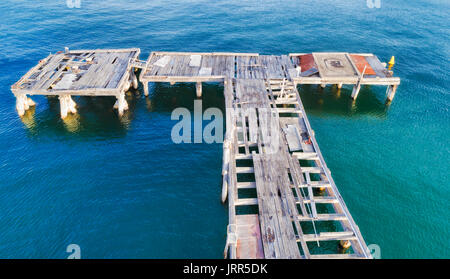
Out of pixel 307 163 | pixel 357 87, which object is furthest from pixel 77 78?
pixel 357 87

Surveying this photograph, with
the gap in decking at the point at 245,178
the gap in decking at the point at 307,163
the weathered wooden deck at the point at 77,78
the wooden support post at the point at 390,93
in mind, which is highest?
the weathered wooden deck at the point at 77,78

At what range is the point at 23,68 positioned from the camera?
49.8 meters

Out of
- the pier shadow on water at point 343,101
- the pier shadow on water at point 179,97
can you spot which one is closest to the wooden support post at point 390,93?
the pier shadow on water at point 343,101

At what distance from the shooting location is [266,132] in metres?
31.1

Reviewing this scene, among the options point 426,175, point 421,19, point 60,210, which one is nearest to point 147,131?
point 60,210

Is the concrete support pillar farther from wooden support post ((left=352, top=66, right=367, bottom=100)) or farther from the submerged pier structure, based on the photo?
the submerged pier structure

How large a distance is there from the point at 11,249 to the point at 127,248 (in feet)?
33.4

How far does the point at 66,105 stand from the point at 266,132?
28472 millimetres

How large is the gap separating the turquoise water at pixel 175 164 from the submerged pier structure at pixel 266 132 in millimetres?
3057

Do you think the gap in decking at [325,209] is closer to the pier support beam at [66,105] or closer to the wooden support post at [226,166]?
the wooden support post at [226,166]

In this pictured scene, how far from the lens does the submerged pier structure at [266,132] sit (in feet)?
72.0

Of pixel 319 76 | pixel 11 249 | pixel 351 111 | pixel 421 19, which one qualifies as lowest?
pixel 11 249

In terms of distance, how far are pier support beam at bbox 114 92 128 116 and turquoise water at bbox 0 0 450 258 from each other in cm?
136

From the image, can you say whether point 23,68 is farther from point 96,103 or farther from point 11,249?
point 11,249
